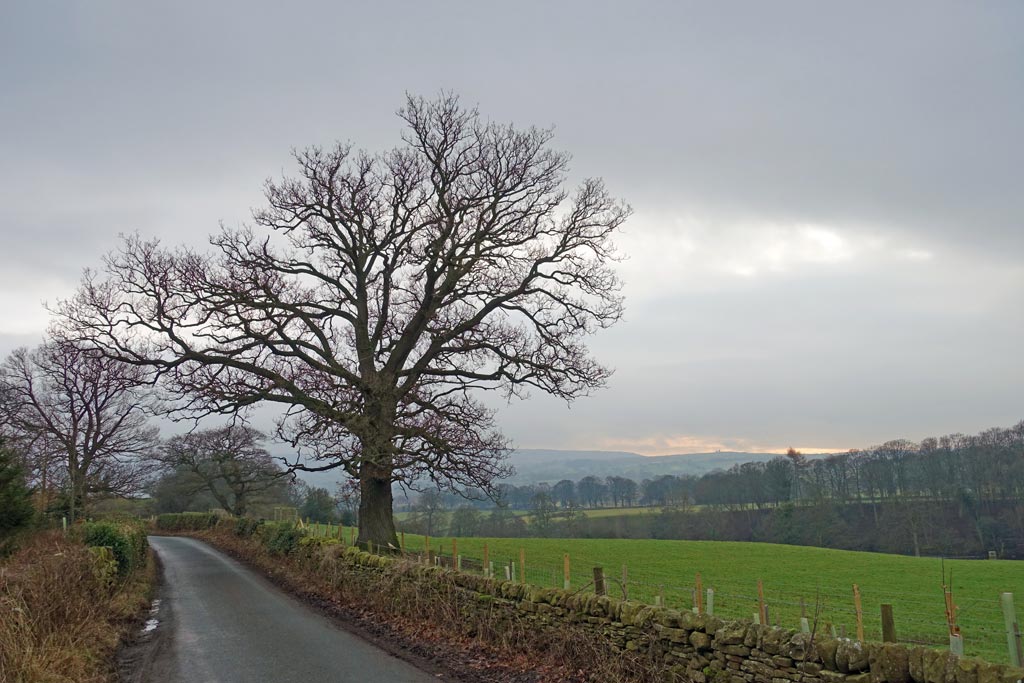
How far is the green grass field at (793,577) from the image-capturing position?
26.1 m

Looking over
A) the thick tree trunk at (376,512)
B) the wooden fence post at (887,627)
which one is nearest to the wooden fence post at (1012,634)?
the wooden fence post at (887,627)

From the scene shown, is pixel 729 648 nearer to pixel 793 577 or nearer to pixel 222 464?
pixel 793 577

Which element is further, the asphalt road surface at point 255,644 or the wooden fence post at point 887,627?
the asphalt road surface at point 255,644

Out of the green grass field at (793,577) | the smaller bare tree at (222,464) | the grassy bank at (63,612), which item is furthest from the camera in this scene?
the smaller bare tree at (222,464)

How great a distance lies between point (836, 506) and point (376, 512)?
2520 inches

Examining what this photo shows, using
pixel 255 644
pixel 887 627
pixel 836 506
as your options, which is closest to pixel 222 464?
pixel 255 644

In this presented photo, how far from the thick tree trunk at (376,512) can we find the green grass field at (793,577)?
167 inches

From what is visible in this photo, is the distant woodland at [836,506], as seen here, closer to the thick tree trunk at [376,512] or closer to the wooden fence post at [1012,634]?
the thick tree trunk at [376,512]

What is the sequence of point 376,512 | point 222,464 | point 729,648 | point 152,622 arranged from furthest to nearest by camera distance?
point 222,464 < point 376,512 < point 152,622 < point 729,648

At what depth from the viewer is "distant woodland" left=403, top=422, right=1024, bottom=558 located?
2062 inches

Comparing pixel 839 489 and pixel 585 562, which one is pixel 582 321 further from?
pixel 839 489

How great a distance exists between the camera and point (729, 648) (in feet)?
24.5

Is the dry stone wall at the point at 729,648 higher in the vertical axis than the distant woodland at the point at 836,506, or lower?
higher

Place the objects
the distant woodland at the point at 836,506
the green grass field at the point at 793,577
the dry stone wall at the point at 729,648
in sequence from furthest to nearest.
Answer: the distant woodland at the point at 836,506 → the green grass field at the point at 793,577 → the dry stone wall at the point at 729,648
